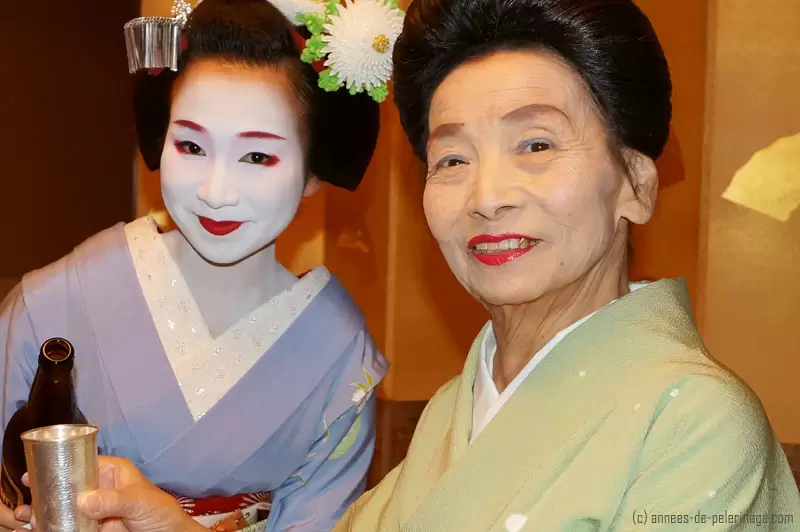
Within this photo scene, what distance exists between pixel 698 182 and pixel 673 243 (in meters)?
0.23

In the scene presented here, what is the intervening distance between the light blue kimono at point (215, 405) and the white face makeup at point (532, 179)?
536mm

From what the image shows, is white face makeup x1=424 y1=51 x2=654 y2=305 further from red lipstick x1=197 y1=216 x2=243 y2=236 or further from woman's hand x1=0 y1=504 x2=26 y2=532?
woman's hand x1=0 y1=504 x2=26 y2=532

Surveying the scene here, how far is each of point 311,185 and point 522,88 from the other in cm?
60

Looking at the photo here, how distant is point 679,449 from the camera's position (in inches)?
39.7

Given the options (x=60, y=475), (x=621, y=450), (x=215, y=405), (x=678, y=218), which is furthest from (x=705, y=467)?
(x=678, y=218)

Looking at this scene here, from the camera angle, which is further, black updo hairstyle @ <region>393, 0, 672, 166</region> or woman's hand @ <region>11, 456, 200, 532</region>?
woman's hand @ <region>11, 456, 200, 532</region>

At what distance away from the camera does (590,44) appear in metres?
1.18

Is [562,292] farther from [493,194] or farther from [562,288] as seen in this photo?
[493,194]

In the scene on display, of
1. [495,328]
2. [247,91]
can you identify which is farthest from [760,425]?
[247,91]

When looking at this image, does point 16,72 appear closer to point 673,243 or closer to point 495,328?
point 673,243

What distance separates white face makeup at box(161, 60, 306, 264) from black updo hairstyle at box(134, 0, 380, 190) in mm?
28

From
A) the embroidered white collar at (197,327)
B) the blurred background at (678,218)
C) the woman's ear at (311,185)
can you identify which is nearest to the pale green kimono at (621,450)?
the embroidered white collar at (197,327)

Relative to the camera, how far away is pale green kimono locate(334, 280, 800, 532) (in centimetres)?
100

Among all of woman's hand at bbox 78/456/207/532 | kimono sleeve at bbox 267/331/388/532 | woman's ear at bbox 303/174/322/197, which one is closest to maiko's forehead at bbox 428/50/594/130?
woman's ear at bbox 303/174/322/197
